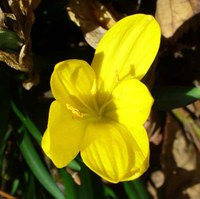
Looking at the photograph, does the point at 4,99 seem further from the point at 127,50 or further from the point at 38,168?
the point at 127,50

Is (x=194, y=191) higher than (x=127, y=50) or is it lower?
lower

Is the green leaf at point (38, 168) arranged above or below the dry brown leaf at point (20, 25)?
below

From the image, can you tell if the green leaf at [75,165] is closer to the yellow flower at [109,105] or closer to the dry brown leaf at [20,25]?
the yellow flower at [109,105]

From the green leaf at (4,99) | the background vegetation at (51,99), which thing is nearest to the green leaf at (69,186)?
the background vegetation at (51,99)

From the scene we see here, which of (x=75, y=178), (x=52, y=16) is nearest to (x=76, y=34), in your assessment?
(x=52, y=16)

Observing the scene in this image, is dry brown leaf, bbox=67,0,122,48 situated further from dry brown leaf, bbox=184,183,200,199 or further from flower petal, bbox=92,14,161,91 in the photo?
dry brown leaf, bbox=184,183,200,199

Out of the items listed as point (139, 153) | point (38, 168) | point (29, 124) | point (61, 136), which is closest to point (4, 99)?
point (29, 124)
